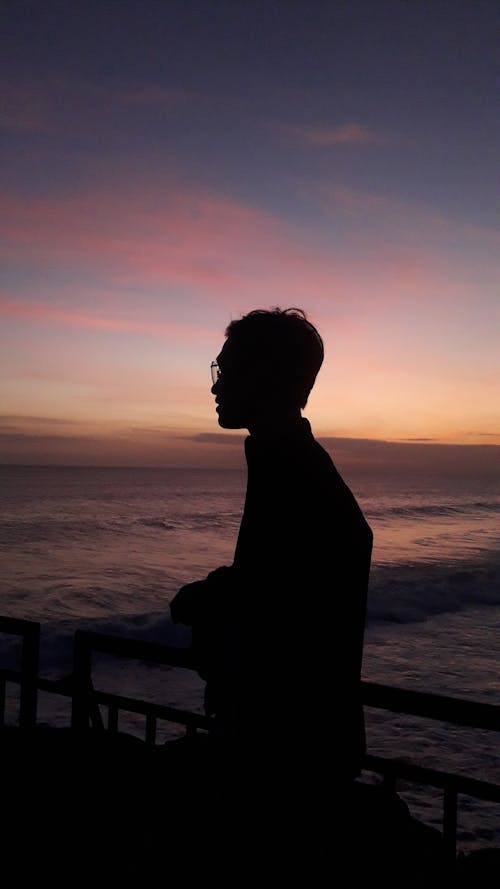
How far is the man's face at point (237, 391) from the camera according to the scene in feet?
5.62

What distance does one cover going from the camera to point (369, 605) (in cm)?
2198

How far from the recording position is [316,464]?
1.56 m

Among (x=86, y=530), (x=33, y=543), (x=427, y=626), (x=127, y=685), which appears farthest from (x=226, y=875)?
(x=86, y=530)

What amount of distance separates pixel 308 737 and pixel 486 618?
67.0 ft

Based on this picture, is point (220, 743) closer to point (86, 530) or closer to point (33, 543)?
point (33, 543)

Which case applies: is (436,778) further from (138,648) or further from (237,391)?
(237,391)

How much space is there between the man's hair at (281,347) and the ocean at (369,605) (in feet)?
21.3

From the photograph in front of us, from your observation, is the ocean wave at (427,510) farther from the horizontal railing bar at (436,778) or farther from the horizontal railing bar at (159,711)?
the horizontal railing bar at (436,778)

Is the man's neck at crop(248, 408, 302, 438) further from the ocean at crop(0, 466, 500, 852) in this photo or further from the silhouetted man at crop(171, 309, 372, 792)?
the ocean at crop(0, 466, 500, 852)

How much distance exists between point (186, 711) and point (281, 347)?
1892 millimetres

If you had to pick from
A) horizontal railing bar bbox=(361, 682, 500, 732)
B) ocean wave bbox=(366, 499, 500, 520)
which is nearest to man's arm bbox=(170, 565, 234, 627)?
horizontal railing bar bbox=(361, 682, 500, 732)

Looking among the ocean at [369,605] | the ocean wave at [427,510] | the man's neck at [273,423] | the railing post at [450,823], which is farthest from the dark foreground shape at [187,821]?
the ocean wave at [427,510]

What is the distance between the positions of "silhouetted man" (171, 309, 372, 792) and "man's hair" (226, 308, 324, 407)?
14 millimetres

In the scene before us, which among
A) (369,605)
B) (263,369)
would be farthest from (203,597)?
(369,605)
